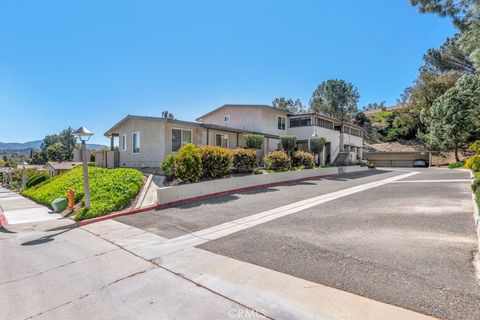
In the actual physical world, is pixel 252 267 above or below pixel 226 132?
below

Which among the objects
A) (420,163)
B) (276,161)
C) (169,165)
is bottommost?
(420,163)

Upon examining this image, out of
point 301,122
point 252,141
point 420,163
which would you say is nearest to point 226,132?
point 252,141

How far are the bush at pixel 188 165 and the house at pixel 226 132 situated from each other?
16.4 ft

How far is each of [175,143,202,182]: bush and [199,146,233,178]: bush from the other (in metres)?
0.72

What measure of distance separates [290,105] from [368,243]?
197 feet

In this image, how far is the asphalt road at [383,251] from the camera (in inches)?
137

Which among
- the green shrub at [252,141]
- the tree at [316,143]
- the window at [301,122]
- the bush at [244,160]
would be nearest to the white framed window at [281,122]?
the window at [301,122]

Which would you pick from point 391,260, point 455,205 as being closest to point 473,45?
point 455,205

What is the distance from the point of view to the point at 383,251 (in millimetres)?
5039

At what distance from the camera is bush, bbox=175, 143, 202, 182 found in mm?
11875

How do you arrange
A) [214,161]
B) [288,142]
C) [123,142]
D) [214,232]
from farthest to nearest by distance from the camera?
1. [288,142]
2. [123,142]
3. [214,161]
4. [214,232]

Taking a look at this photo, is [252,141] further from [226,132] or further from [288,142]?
[288,142]

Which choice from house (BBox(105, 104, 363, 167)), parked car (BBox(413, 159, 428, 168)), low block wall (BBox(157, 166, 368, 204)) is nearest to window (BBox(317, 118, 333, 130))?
house (BBox(105, 104, 363, 167))

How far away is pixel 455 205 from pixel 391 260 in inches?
247
